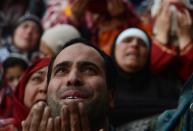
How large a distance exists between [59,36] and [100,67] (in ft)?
5.40

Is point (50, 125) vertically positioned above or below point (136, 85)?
above

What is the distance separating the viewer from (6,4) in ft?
20.5

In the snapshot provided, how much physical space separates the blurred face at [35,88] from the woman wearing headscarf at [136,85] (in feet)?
1.71

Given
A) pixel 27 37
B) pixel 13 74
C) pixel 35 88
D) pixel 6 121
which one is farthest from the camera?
pixel 27 37

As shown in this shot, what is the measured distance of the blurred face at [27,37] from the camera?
517cm

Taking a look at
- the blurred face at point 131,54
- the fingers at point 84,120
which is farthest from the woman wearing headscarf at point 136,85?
the fingers at point 84,120

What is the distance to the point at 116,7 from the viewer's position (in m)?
4.48

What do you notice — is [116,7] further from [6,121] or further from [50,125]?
[50,125]

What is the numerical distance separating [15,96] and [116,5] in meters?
1.24

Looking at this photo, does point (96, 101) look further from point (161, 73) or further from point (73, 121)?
point (161, 73)

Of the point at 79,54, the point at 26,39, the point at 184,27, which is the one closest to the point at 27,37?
the point at 26,39

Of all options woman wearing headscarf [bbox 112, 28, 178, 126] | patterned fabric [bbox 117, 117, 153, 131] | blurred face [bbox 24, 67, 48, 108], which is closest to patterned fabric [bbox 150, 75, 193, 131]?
patterned fabric [bbox 117, 117, 153, 131]

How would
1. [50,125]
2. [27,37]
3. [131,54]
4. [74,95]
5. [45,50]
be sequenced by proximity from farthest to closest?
[27,37], [45,50], [131,54], [74,95], [50,125]

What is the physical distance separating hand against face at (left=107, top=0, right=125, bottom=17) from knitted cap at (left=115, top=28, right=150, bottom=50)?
36cm
